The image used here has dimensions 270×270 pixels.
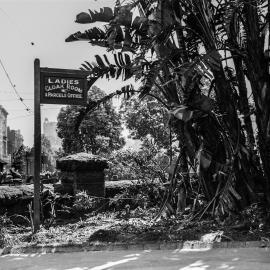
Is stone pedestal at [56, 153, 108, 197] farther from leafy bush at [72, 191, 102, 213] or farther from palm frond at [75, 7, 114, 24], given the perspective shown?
palm frond at [75, 7, 114, 24]

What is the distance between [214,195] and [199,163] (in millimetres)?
781

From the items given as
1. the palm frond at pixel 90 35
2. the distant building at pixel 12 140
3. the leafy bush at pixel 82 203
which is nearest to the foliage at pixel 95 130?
the distant building at pixel 12 140

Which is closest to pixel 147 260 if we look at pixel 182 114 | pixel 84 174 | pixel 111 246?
pixel 111 246

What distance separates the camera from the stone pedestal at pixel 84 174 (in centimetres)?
873

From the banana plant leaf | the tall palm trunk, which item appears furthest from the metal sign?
the tall palm trunk

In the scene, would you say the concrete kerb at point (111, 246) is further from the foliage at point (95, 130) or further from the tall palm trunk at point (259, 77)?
the foliage at point (95, 130)

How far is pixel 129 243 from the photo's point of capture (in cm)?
637

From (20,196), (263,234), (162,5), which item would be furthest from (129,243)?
(162,5)

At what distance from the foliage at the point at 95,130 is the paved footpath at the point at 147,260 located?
34082 millimetres

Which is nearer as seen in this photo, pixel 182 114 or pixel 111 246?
pixel 111 246

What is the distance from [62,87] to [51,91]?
8.0 inches

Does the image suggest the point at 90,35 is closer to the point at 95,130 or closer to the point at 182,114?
the point at 182,114

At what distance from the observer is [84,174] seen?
8.84 meters

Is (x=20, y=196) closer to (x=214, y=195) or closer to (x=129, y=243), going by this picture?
(x=129, y=243)
